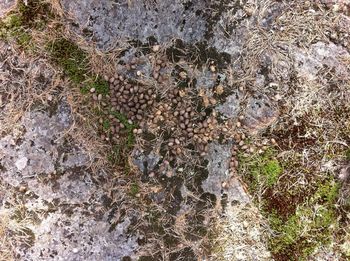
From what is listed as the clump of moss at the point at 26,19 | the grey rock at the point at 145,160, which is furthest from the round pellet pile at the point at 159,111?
the clump of moss at the point at 26,19

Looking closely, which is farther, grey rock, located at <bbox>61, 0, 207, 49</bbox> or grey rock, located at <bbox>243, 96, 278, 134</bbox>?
grey rock, located at <bbox>243, 96, 278, 134</bbox>

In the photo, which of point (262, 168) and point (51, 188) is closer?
point (51, 188)

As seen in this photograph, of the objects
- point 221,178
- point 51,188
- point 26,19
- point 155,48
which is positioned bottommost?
point 51,188

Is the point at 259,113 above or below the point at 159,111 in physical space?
above

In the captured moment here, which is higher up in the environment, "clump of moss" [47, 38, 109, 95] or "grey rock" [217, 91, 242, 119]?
"grey rock" [217, 91, 242, 119]

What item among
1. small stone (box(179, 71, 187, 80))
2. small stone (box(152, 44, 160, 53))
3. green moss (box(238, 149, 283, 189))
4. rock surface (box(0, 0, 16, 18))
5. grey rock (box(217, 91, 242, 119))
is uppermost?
small stone (box(152, 44, 160, 53))

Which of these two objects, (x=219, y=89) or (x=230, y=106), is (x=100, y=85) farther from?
(x=230, y=106)

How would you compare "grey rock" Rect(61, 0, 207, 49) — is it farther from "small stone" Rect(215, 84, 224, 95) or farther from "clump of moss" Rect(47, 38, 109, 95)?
"small stone" Rect(215, 84, 224, 95)

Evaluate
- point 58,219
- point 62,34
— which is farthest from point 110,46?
point 58,219

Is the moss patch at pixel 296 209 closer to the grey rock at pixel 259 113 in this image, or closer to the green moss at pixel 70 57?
the grey rock at pixel 259 113

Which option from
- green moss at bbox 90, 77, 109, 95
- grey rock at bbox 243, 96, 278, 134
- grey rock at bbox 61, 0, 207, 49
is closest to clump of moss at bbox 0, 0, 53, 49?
grey rock at bbox 61, 0, 207, 49

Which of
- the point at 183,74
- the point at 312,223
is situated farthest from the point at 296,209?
the point at 183,74
